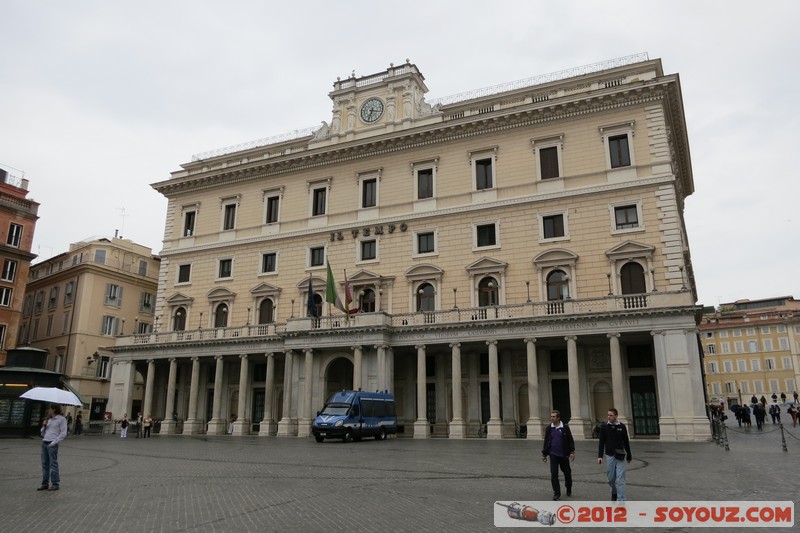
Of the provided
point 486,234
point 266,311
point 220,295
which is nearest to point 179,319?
point 220,295

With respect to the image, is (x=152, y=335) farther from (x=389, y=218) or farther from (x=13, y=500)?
(x=13, y=500)

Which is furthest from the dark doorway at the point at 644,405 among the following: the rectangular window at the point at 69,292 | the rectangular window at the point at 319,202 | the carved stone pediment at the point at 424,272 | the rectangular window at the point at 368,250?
the rectangular window at the point at 69,292

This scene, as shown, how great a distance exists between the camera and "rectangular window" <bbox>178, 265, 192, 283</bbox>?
4444 centimetres

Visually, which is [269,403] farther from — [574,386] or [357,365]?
[574,386]

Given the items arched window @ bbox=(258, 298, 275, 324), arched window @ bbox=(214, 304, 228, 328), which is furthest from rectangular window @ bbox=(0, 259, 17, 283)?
arched window @ bbox=(258, 298, 275, 324)

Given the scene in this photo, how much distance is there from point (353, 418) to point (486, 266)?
39.5 feet

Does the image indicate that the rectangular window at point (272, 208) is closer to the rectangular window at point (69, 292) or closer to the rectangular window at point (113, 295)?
the rectangular window at point (113, 295)

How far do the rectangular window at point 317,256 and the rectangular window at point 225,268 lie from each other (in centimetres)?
651

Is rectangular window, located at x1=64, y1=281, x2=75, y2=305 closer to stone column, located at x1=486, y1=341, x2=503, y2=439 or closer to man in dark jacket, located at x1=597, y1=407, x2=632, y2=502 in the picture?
stone column, located at x1=486, y1=341, x2=503, y2=439

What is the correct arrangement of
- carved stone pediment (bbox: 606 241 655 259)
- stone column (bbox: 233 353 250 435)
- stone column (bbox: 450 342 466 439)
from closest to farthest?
carved stone pediment (bbox: 606 241 655 259)
stone column (bbox: 450 342 466 439)
stone column (bbox: 233 353 250 435)

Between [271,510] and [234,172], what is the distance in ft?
120

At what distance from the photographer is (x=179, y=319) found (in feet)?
145

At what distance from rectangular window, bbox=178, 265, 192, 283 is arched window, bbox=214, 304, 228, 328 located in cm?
377

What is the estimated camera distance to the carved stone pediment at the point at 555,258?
3306 centimetres
